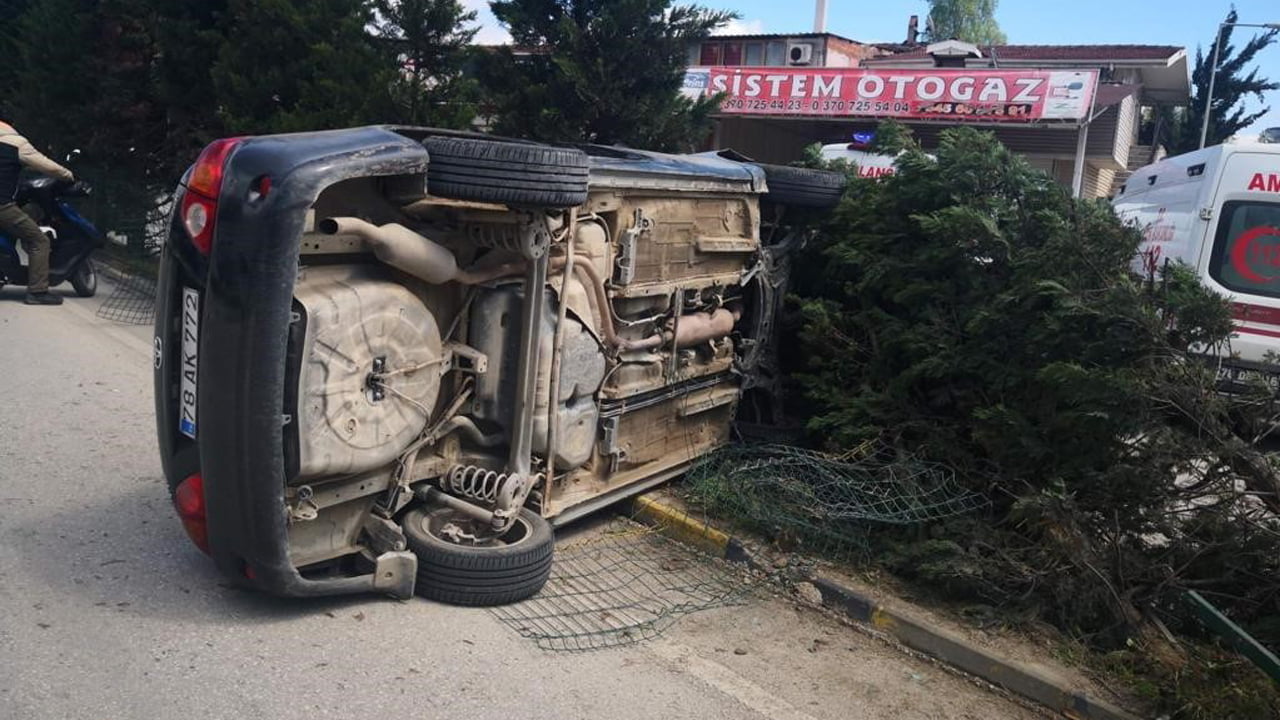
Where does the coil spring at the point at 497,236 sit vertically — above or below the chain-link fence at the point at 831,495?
above

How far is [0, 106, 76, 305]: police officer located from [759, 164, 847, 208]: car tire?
8.02 m

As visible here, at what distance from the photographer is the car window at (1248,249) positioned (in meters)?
9.13

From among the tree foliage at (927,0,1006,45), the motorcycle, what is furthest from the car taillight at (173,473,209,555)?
the tree foliage at (927,0,1006,45)

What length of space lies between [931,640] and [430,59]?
8.34 metres

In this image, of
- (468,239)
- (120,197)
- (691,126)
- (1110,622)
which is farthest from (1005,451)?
(120,197)

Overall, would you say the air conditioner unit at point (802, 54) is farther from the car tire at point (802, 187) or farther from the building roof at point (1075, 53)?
the car tire at point (802, 187)

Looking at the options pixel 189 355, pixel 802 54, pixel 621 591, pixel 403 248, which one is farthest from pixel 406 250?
pixel 802 54

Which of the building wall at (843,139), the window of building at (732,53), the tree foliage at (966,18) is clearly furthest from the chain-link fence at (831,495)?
the tree foliage at (966,18)

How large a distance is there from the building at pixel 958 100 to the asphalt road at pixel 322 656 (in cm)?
1434

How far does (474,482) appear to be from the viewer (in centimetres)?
475

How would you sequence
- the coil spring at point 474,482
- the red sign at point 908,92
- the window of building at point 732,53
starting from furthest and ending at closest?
the window of building at point 732,53
the red sign at point 908,92
the coil spring at point 474,482

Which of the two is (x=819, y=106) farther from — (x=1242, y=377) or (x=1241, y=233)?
(x=1242, y=377)

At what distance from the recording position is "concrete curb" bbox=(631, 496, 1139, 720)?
13.7ft

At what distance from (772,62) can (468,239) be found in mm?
26453
